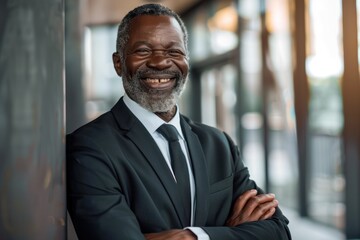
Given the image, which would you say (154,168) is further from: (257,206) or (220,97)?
(220,97)

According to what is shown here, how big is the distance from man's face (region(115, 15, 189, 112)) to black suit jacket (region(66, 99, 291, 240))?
0.27 feet

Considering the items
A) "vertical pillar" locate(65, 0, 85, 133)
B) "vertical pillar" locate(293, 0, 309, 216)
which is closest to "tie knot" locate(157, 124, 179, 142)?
"vertical pillar" locate(65, 0, 85, 133)

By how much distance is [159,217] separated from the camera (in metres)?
1.37

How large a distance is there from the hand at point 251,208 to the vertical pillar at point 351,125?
3.02 metres

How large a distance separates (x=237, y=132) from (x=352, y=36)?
2.80 meters

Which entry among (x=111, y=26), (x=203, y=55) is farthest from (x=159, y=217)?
(x=111, y=26)

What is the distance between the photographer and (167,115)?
1.54 metres

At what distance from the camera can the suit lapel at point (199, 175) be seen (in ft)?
4.69

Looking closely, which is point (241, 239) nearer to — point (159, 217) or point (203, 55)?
point (159, 217)

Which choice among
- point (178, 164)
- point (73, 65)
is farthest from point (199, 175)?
point (73, 65)

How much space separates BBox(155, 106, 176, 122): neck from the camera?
1.53m

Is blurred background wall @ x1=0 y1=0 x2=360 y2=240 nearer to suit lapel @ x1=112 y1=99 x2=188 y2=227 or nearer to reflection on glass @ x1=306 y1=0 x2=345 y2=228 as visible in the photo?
reflection on glass @ x1=306 y1=0 x2=345 y2=228

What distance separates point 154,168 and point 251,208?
0.34 metres

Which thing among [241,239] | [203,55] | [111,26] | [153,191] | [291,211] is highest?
[111,26]
